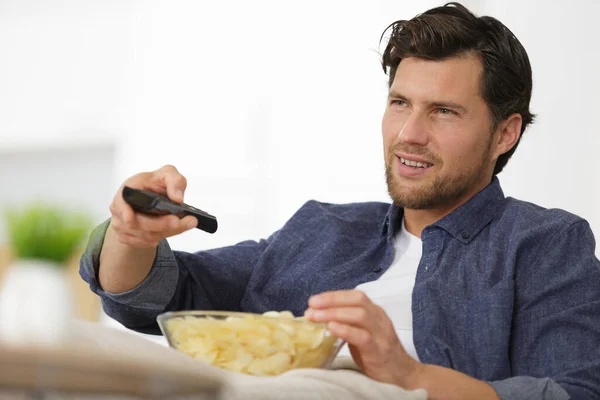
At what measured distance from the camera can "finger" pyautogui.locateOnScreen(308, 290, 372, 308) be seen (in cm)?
107

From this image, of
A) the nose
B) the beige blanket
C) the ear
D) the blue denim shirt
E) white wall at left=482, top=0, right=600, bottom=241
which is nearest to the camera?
the beige blanket

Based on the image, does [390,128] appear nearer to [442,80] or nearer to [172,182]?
[442,80]

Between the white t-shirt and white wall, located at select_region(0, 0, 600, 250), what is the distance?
1.22 meters

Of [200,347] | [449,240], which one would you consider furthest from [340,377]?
[449,240]

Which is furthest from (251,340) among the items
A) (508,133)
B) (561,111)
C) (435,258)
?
(561,111)

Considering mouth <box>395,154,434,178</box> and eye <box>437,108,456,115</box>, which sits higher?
eye <box>437,108,456,115</box>

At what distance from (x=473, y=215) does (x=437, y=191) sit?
0.10 m

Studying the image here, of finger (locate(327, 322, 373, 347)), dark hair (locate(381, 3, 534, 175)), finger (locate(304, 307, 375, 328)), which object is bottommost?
finger (locate(327, 322, 373, 347))

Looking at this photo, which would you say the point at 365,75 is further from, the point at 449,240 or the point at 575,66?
the point at 449,240

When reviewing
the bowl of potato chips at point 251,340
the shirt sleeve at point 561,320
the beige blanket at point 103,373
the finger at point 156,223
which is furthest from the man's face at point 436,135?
the beige blanket at point 103,373

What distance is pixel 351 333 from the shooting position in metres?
1.09

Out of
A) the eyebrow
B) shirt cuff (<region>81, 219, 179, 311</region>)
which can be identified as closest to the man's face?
the eyebrow

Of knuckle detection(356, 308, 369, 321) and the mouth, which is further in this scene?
the mouth

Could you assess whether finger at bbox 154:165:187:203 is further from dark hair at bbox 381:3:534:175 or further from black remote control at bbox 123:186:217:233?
dark hair at bbox 381:3:534:175
